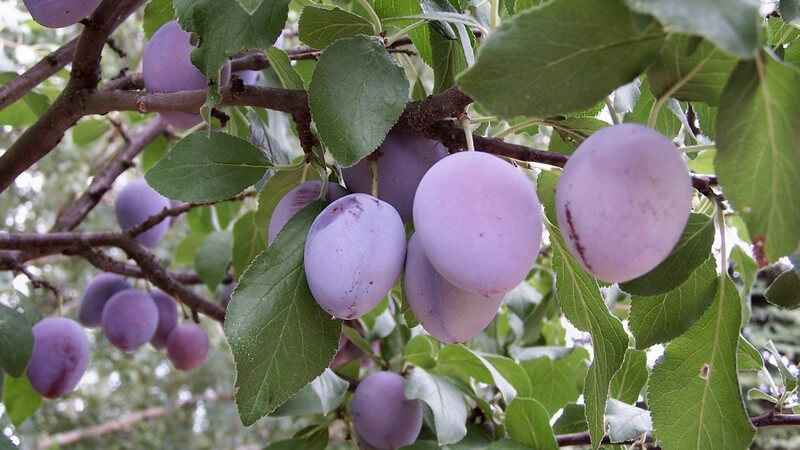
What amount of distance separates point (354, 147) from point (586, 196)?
0.17 metres

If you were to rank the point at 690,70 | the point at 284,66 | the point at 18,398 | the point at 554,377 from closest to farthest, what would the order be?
1. the point at 690,70
2. the point at 284,66
3. the point at 554,377
4. the point at 18,398

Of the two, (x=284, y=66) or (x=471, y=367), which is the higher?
(x=284, y=66)

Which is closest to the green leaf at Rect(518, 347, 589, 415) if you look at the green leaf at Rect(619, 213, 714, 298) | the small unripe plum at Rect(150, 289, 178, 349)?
the green leaf at Rect(619, 213, 714, 298)

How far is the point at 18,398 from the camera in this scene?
1.20 m

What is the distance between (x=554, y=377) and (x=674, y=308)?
1.53ft

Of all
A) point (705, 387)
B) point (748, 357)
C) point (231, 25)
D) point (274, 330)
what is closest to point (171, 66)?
point (231, 25)

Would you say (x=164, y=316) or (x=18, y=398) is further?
(x=164, y=316)

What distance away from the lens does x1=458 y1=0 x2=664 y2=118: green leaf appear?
373 millimetres

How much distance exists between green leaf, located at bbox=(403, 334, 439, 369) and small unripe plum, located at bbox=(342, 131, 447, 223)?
44 cm

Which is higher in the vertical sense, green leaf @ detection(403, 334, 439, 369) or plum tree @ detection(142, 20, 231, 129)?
plum tree @ detection(142, 20, 231, 129)

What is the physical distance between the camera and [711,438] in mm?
578

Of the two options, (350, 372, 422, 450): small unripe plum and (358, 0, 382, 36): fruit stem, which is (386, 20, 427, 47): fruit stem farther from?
Answer: (350, 372, 422, 450): small unripe plum

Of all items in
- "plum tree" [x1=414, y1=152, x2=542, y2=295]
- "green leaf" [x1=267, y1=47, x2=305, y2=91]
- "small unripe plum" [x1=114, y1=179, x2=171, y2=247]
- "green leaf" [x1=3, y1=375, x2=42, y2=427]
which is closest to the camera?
"plum tree" [x1=414, y1=152, x2=542, y2=295]

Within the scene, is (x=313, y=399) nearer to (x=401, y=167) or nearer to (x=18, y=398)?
(x=401, y=167)
